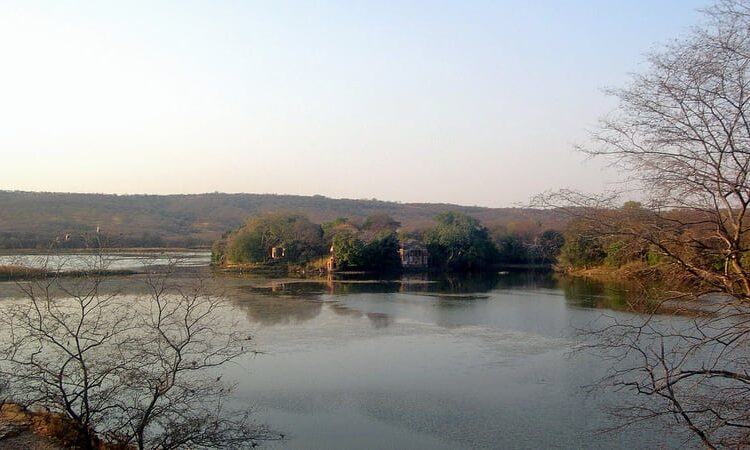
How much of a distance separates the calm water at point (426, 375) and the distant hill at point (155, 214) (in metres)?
15.8

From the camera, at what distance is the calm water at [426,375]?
8.59 meters

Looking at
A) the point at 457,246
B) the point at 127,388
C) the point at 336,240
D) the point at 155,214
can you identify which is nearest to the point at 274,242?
the point at 336,240

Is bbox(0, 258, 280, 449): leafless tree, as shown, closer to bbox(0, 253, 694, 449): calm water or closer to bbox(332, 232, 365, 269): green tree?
bbox(0, 253, 694, 449): calm water

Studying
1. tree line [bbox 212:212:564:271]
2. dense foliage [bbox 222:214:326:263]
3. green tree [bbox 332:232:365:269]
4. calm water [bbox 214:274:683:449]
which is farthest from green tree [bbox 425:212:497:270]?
calm water [bbox 214:274:683:449]

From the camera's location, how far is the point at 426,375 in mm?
11797

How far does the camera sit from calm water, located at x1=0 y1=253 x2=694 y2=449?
8.59 metres

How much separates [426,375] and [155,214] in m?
62.7

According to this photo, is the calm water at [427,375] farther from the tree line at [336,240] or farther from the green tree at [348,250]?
the tree line at [336,240]

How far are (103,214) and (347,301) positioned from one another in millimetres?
46167

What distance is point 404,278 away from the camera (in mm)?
35000

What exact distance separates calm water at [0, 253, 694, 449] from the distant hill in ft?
51.7

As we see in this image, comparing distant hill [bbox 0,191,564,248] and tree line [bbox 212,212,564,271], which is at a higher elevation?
distant hill [bbox 0,191,564,248]

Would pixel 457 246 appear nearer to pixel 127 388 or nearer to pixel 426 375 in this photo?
pixel 426 375

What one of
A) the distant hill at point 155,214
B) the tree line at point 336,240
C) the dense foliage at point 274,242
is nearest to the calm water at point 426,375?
the distant hill at point 155,214
